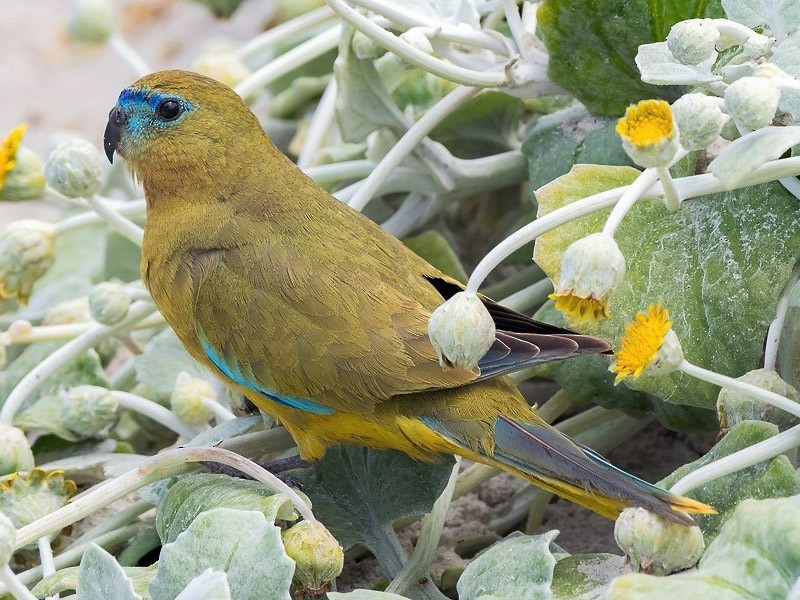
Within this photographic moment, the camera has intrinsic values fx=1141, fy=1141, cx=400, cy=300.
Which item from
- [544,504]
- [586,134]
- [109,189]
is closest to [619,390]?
[544,504]

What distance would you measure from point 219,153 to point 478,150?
1.84ft

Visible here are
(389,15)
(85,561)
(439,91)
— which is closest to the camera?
(85,561)

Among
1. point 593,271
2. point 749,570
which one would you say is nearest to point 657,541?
point 749,570

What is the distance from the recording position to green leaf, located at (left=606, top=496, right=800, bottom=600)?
0.94m

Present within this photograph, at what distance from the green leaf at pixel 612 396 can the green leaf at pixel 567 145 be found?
0.30 metres

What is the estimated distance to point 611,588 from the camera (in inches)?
38.0

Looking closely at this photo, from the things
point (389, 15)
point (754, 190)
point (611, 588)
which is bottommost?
point (611, 588)

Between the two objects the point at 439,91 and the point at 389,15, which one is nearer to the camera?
the point at 389,15

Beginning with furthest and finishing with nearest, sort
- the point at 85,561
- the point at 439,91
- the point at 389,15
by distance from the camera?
the point at 439,91 → the point at 389,15 → the point at 85,561

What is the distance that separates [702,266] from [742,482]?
284 millimetres

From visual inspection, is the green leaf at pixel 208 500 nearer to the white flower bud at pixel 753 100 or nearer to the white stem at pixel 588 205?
the white stem at pixel 588 205

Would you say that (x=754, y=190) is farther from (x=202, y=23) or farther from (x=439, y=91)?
(x=202, y=23)

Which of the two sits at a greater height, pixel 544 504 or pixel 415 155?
pixel 415 155

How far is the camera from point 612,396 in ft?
4.80
